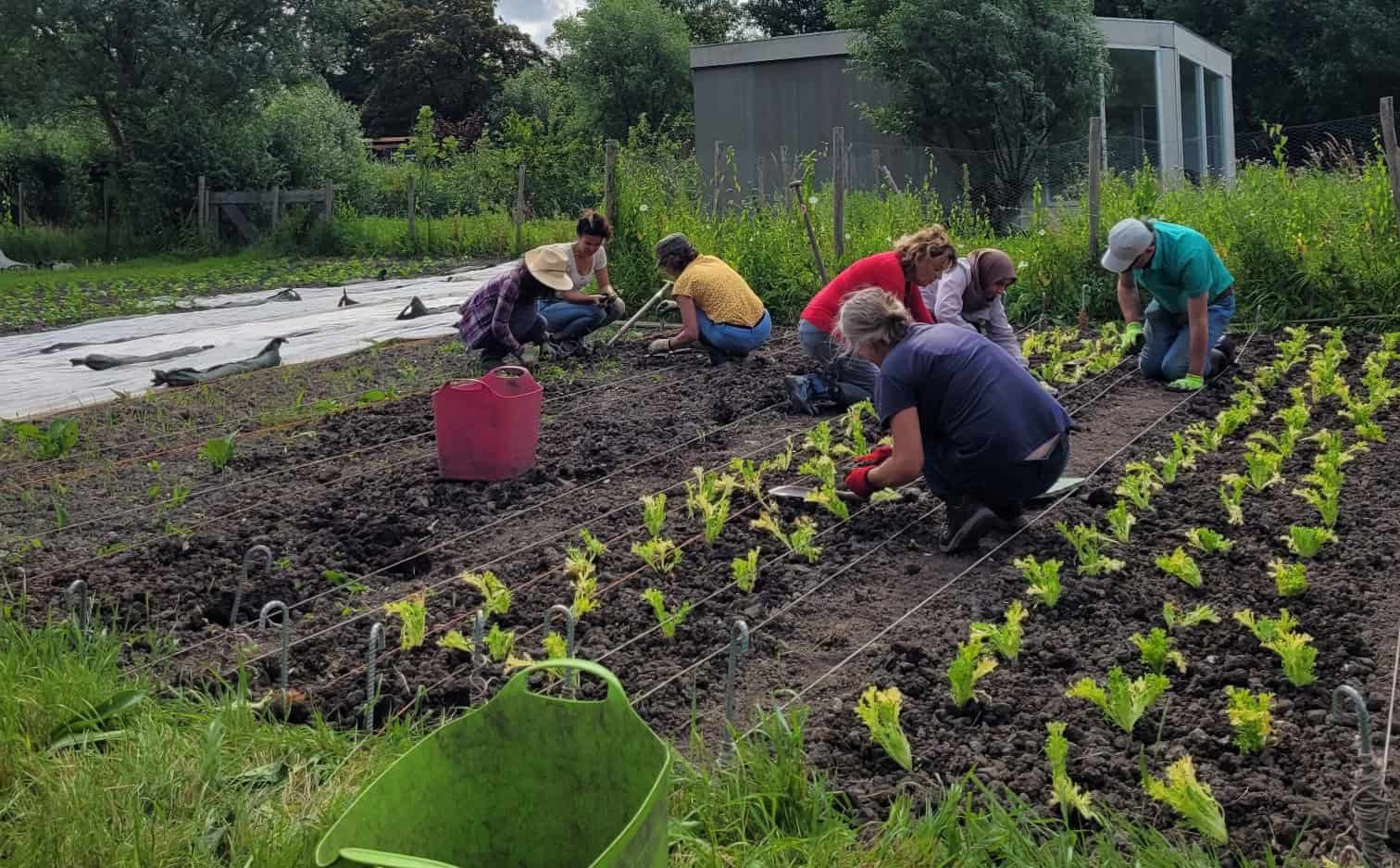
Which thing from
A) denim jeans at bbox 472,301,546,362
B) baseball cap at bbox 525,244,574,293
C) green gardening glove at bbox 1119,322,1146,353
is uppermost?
baseball cap at bbox 525,244,574,293

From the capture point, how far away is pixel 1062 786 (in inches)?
104

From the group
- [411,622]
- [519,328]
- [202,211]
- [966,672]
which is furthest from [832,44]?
[966,672]

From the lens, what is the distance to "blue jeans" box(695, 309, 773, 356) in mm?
8273

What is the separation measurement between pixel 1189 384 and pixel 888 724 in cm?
473

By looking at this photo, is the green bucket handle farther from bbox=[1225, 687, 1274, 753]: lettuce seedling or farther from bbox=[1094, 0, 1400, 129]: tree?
bbox=[1094, 0, 1400, 129]: tree

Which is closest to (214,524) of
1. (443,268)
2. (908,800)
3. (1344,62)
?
(908,800)

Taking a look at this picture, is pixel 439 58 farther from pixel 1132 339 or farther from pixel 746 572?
pixel 746 572

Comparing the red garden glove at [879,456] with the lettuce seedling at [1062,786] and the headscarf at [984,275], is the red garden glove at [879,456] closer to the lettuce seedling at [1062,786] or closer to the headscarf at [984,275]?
the headscarf at [984,275]

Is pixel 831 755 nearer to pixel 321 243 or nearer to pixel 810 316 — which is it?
pixel 810 316

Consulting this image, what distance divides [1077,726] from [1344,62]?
3241 cm

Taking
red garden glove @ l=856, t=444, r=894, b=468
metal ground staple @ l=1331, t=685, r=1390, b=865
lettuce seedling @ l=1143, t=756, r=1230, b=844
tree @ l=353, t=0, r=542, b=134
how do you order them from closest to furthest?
metal ground staple @ l=1331, t=685, r=1390, b=865 < lettuce seedling @ l=1143, t=756, r=1230, b=844 < red garden glove @ l=856, t=444, r=894, b=468 < tree @ l=353, t=0, r=542, b=134

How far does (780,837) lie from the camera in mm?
2594

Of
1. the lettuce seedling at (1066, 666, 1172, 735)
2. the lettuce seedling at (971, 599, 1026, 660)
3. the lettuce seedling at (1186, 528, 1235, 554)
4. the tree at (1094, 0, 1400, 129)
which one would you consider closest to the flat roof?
the tree at (1094, 0, 1400, 129)

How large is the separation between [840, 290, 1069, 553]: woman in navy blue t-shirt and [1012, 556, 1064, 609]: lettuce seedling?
19.0 inches
